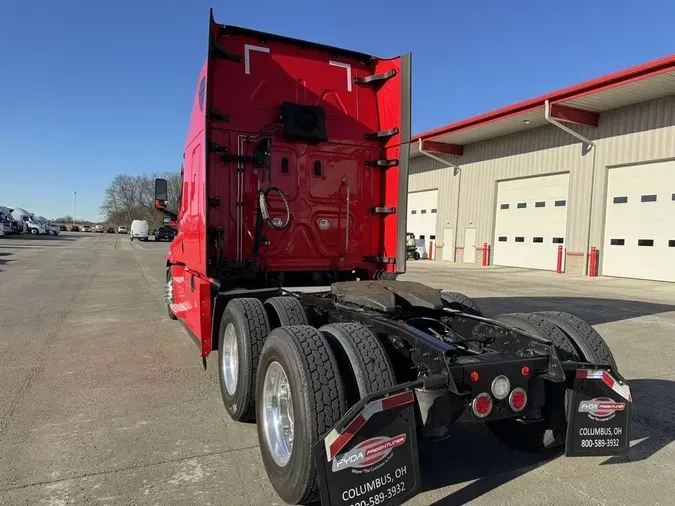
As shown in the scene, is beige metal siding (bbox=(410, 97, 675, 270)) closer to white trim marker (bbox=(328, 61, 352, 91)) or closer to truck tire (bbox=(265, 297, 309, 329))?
white trim marker (bbox=(328, 61, 352, 91))

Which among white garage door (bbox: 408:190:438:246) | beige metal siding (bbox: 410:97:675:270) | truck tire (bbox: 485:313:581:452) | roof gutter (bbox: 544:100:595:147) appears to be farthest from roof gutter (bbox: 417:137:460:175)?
truck tire (bbox: 485:313:581:452)

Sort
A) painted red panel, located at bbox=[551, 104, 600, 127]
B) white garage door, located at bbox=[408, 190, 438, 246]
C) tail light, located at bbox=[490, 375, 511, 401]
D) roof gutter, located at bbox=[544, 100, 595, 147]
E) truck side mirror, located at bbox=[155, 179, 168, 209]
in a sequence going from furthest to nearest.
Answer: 1. white garage door, located at bbox=[408, 190, 438, 246]
2. painted red panel, located at bbox=[551, 104, 600, 127]
3. roof gutter, located at bbox=[544, 100, 595, 147]
4. truck side mirror, located at bbox=[155, 179, 168, 209]
5. tail light, located at bbox=[490, 375, 511, 401]

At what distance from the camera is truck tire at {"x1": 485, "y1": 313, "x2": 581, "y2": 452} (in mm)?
2941

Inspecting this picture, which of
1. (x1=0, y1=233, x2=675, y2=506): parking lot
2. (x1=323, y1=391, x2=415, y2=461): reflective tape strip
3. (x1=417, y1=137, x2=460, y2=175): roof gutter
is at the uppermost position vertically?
(x1=417, y1=137, x2=460, y2=175): roof gutter

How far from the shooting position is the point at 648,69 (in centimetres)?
1458

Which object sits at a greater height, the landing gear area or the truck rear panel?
the truck rear panel

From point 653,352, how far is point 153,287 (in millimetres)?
11038

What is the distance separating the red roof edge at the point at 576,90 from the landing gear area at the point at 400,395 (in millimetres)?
14586

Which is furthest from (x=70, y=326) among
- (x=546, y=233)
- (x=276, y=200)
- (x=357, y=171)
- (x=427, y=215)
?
(x=427, y=215)

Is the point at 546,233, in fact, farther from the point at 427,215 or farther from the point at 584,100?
the point at 427,215

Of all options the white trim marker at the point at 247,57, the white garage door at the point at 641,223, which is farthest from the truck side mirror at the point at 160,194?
the white garage door at the point at 641,223

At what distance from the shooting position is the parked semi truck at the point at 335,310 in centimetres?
252

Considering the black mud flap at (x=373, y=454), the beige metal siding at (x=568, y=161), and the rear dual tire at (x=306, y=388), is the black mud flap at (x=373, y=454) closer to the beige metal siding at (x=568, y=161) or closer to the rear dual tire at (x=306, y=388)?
the rear dual tire at (x=306, y=388)

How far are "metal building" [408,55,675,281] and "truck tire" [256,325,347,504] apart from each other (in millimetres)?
15891
